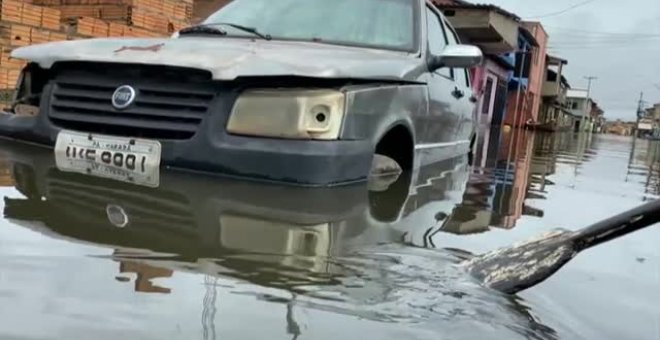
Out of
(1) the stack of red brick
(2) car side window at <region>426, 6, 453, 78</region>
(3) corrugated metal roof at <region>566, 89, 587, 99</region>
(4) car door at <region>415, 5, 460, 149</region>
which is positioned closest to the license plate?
(4) car door at <region>415, 5, 460, 149</region>

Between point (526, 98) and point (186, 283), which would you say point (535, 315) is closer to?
point (186, 283)

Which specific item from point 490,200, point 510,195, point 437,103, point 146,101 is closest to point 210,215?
point 146,101

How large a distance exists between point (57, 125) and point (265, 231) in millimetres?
1623

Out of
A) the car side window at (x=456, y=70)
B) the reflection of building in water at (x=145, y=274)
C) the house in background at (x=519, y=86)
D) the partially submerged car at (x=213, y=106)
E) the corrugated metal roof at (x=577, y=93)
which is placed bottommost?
the reflection of building in water at (x=145, y=274)

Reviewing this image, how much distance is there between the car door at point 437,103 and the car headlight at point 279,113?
4.12 feet

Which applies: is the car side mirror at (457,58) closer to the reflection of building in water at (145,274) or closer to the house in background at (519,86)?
the reflection of building in water at (145,274)

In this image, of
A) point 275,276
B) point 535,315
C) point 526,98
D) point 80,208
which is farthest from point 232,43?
point 526,98

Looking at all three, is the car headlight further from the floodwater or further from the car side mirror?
the car side mirror

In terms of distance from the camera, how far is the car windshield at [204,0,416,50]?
4270 mm

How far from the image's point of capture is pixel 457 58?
4457 mm

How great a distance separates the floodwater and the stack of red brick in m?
7.64

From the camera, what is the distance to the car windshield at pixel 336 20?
14.0 feet

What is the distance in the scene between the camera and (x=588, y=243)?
247 cm

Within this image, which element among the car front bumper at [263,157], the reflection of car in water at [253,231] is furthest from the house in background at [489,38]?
the reflection of car in water at [253,231]
